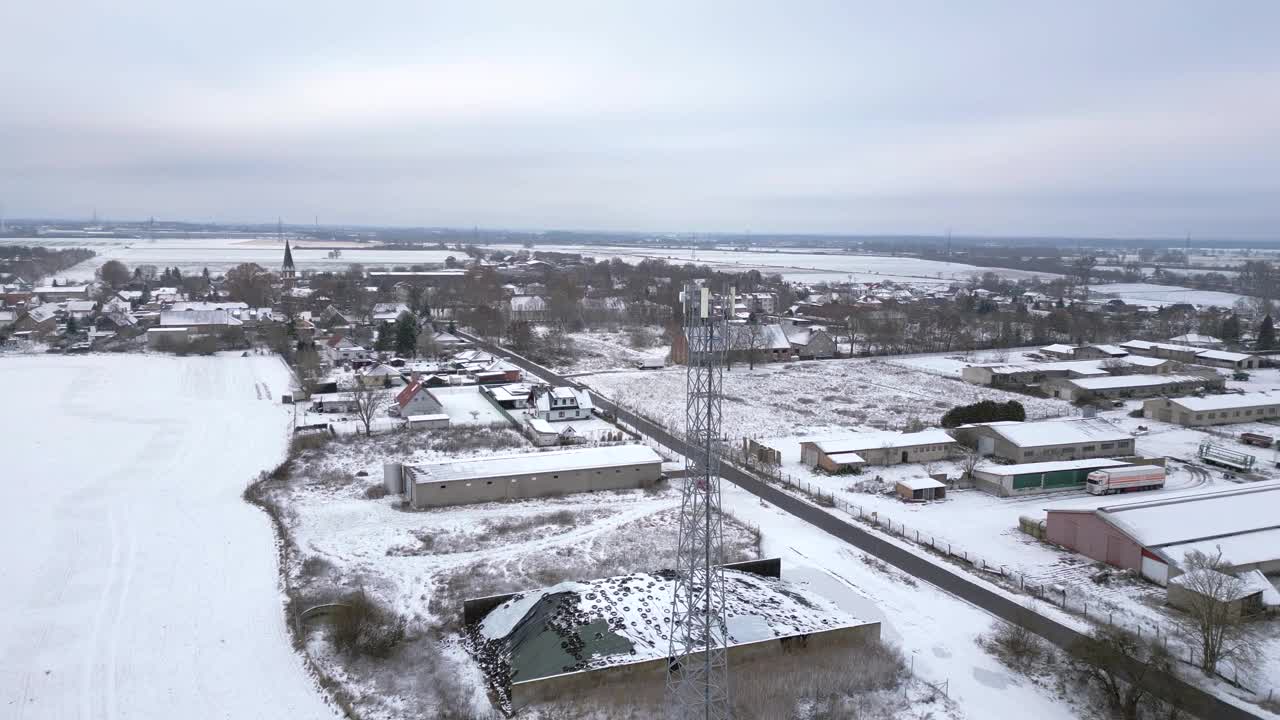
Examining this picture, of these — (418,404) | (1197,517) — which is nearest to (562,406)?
(418,404)

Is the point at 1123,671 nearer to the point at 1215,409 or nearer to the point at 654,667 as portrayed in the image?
the point at 654,667

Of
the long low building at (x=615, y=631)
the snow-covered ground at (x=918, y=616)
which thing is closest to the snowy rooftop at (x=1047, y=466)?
the snow-covered ground at (x=918, y=616)

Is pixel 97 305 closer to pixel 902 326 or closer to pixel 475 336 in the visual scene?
pixel 475 336

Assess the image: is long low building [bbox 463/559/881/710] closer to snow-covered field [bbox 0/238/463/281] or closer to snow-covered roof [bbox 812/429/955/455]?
snow-covered roof [bbox 812/429/955/455]

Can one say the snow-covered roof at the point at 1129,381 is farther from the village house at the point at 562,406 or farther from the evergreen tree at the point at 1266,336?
the village house at the point at 562,406

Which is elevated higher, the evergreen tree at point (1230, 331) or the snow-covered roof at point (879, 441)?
the evergreen tree at point (1230, 331)

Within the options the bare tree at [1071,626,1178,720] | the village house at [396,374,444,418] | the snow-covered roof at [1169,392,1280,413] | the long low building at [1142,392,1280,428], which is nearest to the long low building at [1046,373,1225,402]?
the long low building at [1142,392,1280,428]
